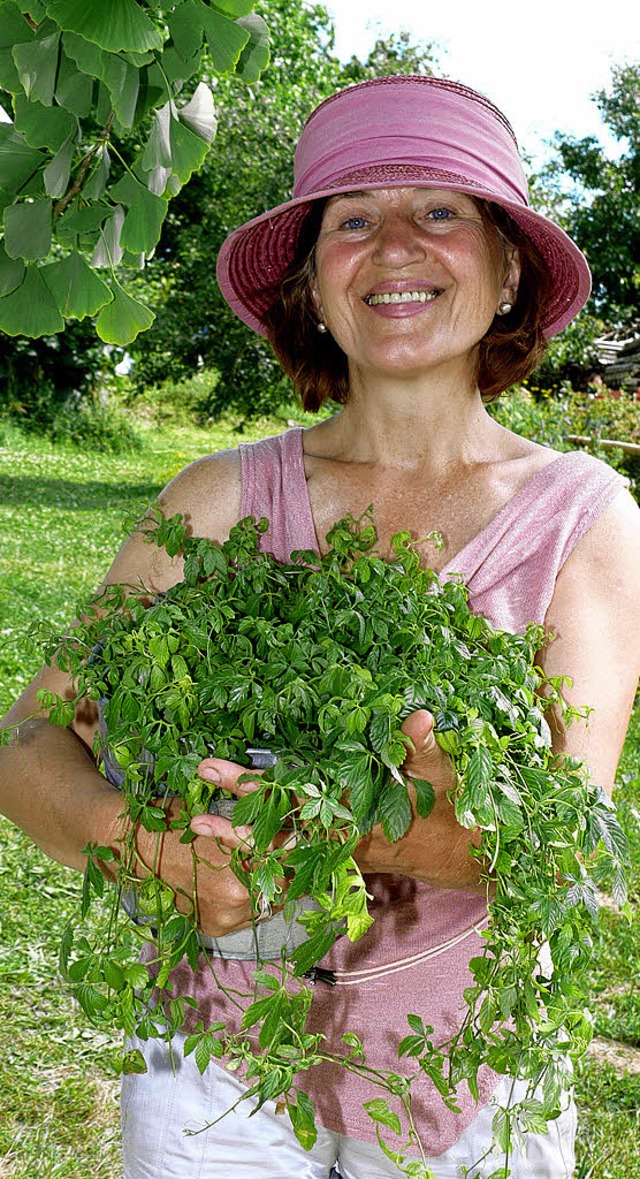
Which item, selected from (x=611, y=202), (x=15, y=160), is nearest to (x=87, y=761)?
(x=15, y=160)

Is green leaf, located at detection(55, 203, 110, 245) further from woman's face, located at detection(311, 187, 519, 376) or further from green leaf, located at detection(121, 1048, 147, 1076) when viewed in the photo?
green leaf, located at detection(121, 1048, 147, 1076)

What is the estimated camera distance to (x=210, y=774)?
3.84ft

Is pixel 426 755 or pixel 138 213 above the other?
pixel 138 213

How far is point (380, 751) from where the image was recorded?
1.09 m

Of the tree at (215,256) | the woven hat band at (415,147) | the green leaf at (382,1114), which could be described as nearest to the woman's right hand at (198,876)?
the green leaf at (382,1114)

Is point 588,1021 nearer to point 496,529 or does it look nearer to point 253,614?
point 253,614

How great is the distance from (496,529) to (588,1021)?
0.71 meters

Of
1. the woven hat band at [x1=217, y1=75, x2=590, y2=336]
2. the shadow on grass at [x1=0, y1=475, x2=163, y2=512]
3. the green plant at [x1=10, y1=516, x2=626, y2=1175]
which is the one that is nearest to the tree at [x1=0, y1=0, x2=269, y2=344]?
the woven hat band at [x1=217, y1=75, x2=590, y2=336]

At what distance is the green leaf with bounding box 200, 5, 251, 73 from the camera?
1272mm

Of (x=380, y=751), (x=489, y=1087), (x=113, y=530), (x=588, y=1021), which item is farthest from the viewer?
(x=113, y=530)

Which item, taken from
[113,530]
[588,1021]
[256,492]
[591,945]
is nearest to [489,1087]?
[588,1021]

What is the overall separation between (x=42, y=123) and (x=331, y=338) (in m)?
0.81

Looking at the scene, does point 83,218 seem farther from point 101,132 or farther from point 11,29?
point 11,29

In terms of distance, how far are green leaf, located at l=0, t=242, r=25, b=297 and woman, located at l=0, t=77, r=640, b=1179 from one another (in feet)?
1.45
